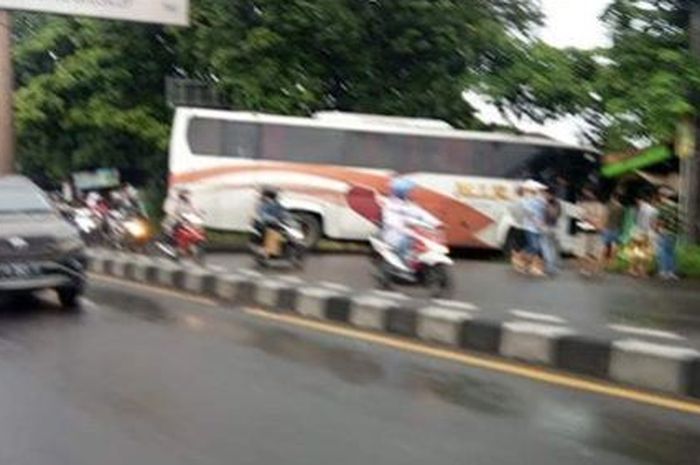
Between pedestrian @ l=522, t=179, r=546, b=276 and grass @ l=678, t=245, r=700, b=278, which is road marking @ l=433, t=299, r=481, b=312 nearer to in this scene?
pedestrian @ l=522, t=179, r=546, b=276

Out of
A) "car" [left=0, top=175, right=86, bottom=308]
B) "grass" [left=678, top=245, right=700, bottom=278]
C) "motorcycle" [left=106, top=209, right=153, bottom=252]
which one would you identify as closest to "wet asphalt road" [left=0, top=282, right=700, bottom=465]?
"car" [left=0, top=175, right=86, bottom=308]

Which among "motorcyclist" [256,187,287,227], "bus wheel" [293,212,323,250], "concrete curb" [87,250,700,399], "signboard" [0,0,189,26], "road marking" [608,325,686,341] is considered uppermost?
"signboard" [0,0,189,26]

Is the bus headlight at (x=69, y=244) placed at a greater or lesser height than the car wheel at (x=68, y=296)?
greater

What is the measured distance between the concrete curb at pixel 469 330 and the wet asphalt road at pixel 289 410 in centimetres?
58

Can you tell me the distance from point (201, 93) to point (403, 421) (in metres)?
18.1

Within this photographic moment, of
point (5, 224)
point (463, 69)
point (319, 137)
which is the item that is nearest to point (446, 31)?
point (463, 69)

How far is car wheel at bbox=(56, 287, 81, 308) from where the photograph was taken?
34.6ft

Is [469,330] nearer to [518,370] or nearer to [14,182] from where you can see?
[518,370]

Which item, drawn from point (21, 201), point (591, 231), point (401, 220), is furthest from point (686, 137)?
point (21, 201)

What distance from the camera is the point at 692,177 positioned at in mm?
15547

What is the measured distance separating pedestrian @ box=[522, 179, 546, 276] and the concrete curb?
14.7 feet

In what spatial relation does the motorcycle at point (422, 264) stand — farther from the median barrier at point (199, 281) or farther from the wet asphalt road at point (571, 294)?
the median barrier at point (199, 281)

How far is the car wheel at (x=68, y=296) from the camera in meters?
10.5

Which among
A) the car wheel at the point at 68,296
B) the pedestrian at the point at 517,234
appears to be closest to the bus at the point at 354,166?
the pedestrian at the point at 517,234
